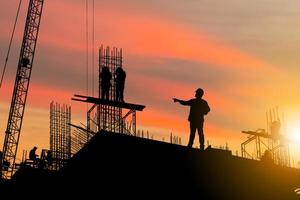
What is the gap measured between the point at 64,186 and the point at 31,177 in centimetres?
1749

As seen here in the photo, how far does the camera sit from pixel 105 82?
140ft

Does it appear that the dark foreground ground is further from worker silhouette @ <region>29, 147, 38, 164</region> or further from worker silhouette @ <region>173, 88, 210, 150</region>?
worker silhouette @ <region>29, 147, 38, 164</region>

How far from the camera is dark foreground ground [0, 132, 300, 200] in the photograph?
18828mm

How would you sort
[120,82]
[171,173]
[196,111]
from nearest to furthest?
[196,111] < [171,173] < [120,82]

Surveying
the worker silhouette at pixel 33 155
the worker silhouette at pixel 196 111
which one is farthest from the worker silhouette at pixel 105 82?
the worker silhouette at pixel 196 111

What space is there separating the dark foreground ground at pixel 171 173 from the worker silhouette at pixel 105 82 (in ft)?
72.1

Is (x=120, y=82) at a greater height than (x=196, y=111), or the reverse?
(x=120, y=82)

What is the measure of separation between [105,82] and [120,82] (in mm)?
1227

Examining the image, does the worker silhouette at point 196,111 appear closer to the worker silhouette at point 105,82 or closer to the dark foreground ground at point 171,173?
the dark foreground ground at point 171,173

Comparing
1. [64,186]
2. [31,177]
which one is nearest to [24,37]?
[31,177]

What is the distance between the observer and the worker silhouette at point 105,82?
42.6 metres

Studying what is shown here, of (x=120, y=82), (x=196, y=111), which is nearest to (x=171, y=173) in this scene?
(x=196, y=111)

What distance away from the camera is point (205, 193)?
778 inches

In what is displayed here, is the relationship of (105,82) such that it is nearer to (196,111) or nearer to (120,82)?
(120,82)
